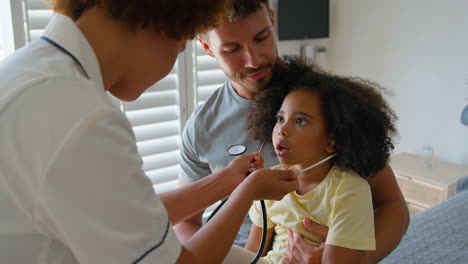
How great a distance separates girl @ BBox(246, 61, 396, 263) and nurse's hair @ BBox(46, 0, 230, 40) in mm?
532

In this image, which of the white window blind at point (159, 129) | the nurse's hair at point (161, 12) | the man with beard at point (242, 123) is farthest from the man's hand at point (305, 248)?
the white window blind at point (159, 129)

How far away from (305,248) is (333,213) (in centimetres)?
13

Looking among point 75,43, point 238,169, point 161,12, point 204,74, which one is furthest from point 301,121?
point 204,74

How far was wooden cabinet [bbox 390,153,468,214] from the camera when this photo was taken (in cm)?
296

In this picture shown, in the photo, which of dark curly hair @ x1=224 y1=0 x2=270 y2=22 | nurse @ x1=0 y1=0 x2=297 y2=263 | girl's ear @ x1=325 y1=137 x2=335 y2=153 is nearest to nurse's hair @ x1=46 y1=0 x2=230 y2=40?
nurse @ x1=0 y1=0 x2=297 y2=263

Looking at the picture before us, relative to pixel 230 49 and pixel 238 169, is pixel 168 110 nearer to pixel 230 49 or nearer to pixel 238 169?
pixel 230 49

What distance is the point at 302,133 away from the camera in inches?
51.9

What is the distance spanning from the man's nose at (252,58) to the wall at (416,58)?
7.87 ft

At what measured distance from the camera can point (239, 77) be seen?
1.52m

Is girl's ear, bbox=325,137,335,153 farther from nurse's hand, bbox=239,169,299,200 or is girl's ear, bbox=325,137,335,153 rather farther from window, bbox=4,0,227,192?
window, bbox=4,0,227,192

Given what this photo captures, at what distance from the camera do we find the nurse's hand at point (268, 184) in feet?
3.35

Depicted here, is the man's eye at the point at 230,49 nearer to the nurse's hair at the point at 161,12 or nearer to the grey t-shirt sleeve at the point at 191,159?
the grey t-shirt sleeve at the point at 191,159

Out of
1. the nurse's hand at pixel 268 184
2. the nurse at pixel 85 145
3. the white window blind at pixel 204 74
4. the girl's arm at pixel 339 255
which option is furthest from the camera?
the white window blind at pixel 204 74

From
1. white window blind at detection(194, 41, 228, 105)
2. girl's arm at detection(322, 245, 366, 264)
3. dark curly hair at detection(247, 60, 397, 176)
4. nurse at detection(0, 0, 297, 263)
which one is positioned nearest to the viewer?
nurse at detection(0, 0, 297, 263)
